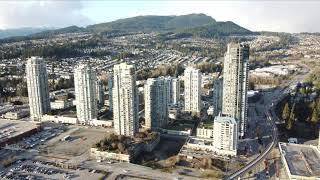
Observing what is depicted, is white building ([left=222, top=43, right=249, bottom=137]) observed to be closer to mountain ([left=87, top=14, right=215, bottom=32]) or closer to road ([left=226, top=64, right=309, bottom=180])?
road ([left=226, top=64, right=309, bottom=180])

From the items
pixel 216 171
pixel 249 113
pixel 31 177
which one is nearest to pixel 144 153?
pixel 216 171

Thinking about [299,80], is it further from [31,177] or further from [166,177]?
[31,177]

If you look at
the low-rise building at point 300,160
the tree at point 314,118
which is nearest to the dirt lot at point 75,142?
the low-rise building at point 300,160

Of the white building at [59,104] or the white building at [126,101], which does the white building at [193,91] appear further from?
the white building at [59,104]

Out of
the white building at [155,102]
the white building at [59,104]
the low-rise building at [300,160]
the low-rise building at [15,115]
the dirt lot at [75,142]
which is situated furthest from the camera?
the white building at [59,104]

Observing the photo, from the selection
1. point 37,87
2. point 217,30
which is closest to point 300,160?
point 37,87

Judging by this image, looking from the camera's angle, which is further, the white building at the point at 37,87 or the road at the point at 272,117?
the white building at the point at 37,87
